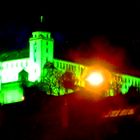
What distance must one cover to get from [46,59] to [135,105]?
6151cm

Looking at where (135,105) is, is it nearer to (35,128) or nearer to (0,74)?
(35,128)

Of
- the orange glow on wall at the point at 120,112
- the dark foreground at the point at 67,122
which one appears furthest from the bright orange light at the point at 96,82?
the orange glow on wall at the point at 120,112

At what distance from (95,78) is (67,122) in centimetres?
234

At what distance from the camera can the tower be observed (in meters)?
75.0

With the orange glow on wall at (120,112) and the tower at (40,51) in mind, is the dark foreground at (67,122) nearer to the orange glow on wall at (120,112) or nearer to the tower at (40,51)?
the orange glow on wall at (120,112)

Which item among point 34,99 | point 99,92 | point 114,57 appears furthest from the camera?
point 114,57

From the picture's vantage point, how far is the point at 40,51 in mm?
75375

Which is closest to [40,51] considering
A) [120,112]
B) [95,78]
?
[120,112]

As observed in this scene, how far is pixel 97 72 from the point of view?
12.7 metres

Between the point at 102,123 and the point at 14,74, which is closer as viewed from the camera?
the point at 102,123

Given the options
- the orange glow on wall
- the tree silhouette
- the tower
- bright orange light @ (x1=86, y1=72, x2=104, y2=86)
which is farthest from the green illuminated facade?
bright orange light @ (x1=86, y1=72, x2=104, y2=86)

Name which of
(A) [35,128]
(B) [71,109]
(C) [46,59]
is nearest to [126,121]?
(B) [71,109]

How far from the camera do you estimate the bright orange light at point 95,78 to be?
12.5 m

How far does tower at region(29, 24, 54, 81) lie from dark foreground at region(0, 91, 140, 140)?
57.2 m
